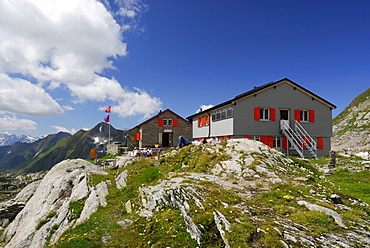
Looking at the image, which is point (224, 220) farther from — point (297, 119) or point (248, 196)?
point (297, 119)

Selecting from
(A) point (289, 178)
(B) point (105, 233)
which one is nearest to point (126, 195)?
(B) point (105, 233)

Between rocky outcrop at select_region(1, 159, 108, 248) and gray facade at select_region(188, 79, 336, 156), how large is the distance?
17223 mm

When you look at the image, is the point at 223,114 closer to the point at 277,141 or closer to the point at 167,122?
the point at 277,141

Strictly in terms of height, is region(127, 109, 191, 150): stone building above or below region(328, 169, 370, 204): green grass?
above

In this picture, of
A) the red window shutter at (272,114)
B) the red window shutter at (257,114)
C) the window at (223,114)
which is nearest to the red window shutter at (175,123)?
the window at (223,114)

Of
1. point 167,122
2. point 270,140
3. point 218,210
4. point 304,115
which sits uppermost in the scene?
point 304,115

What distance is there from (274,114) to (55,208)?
24685mm

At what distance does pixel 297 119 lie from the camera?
26.2 meters

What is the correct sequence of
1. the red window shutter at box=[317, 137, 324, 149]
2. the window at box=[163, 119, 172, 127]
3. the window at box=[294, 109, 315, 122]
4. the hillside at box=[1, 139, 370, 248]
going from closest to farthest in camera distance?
1. the hillside at box=[1, 139, 370, 248]
2. the window at box=[294, 109, 315, 122]
3. the red window shutter at box=[317, 137, 324, 149]
4. the window at box=[163, 119, 172, 127]

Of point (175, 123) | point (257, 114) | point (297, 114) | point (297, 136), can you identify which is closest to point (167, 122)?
point (175, 123)

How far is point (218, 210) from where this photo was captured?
18.9 ft

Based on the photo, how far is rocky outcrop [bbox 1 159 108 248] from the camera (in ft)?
31.6

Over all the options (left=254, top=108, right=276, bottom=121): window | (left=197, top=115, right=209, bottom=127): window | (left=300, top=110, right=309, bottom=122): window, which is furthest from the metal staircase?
(left=197, top=115, right=209, bottom=127): window

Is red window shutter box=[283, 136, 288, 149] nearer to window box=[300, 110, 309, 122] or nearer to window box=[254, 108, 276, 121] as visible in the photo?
window box=[254, 108, 276, 121]
